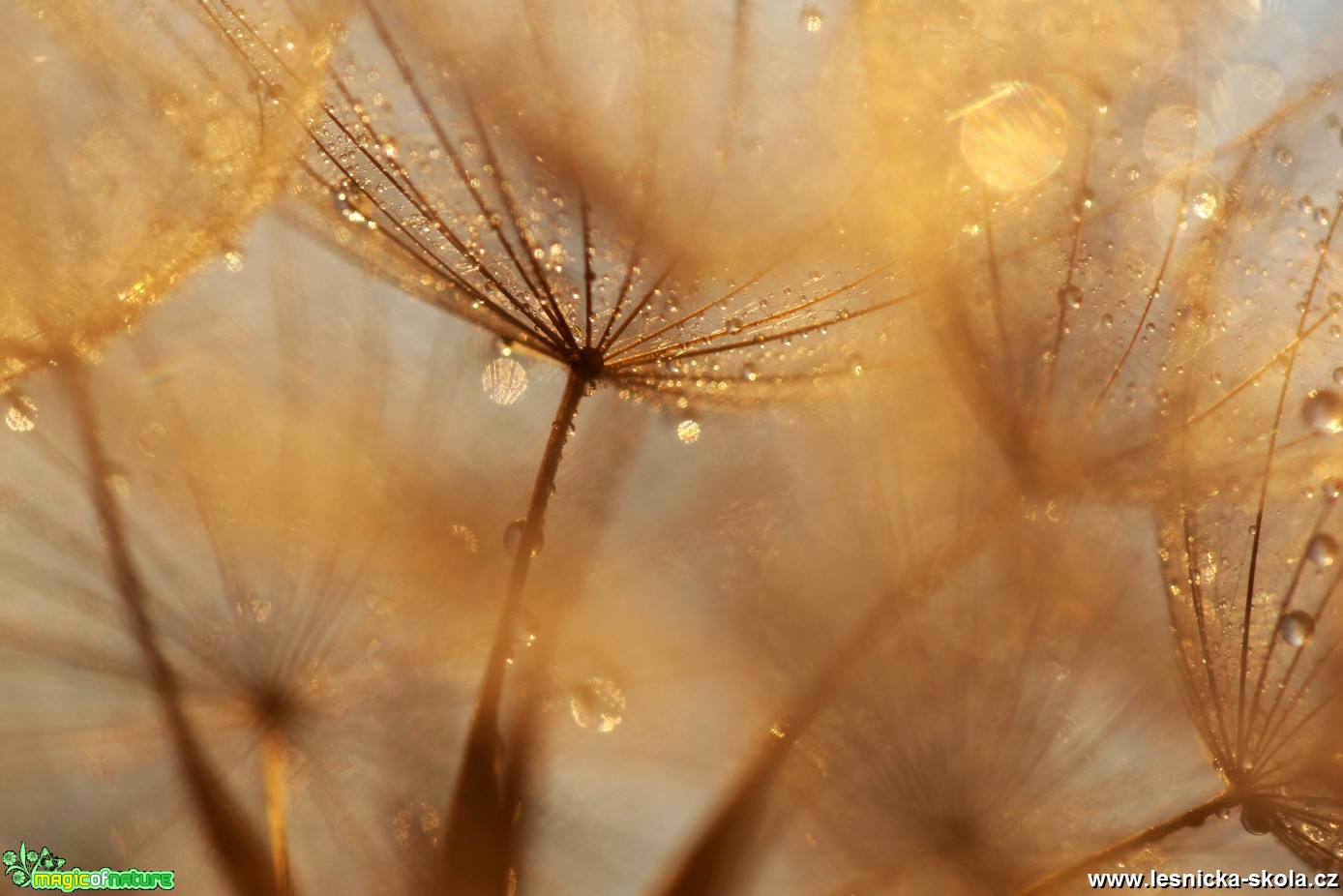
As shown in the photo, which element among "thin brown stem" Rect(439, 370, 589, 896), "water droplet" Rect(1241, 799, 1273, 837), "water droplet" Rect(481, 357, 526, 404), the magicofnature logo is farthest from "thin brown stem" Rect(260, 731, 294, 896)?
"water droplet" Rect(1241, 799, 1273, 837)

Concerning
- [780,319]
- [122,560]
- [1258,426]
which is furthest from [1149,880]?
[122,560]

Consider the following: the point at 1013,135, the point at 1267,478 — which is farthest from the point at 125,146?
the point at 1267,478

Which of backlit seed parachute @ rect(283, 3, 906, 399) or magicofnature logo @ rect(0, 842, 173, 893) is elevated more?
backlit seed parachute @ rect(283, 3, 906, 399)

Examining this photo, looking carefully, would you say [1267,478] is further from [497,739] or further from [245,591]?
[245,591]

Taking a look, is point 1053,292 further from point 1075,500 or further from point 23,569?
point 23,569

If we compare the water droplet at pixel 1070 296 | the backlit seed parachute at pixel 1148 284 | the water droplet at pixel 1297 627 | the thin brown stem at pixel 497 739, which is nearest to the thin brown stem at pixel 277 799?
the thin brown stem at pixel 497 739

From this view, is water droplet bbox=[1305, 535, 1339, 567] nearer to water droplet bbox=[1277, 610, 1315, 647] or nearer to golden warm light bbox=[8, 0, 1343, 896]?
golden warm light bbox=[8, 0, 1343, 896]
